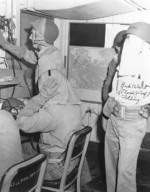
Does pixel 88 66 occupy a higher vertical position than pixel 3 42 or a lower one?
lower

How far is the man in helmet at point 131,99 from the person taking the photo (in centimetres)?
206

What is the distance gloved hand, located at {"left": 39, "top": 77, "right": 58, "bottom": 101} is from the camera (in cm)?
198

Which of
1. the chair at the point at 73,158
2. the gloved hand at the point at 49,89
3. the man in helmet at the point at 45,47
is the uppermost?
the man in helmet at the point at 45,47

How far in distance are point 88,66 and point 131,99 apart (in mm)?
1446

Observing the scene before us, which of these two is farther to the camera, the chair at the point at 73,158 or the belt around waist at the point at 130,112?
the belt around waist at the point at 130,112

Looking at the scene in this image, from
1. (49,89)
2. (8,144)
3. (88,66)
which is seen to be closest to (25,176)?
(8,144)

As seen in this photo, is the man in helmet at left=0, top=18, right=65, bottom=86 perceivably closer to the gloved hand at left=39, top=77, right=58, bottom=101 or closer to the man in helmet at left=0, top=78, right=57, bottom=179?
the gloved hand at left=39, top=77, right=58, bottom=101

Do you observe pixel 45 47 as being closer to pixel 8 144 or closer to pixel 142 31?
pixel 142 31

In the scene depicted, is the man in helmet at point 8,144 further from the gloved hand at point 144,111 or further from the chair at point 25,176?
the gloved hand at point 144,111

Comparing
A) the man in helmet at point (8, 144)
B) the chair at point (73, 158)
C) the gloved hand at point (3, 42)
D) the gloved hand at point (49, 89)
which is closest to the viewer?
the man in helmet at point (8, 144)

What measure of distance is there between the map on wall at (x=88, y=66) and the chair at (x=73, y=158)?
168 centimetres

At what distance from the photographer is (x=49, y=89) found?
6.49 ft

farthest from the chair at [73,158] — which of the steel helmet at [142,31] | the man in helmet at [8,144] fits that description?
the steel helmet at [142,31]

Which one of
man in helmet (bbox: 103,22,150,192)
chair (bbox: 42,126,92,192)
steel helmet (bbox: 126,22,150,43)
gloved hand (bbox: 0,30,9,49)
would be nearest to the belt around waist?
man in helmet (bbox: 103,22,150,192)
